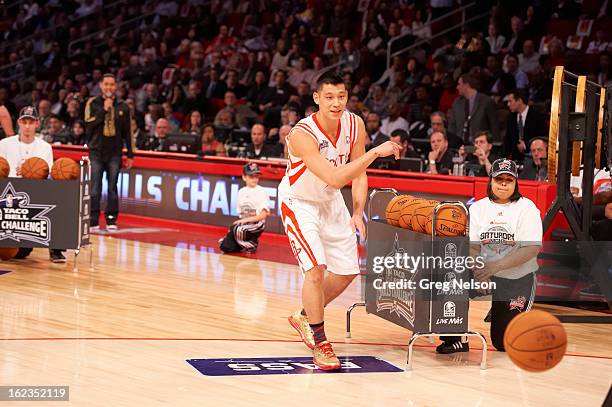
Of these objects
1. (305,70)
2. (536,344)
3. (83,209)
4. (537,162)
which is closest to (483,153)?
(537,162)

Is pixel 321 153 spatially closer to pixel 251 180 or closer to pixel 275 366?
pixel 275 366

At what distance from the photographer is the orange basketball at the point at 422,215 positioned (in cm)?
785

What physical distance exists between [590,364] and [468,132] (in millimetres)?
7904

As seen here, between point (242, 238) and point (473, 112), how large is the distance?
4.12m

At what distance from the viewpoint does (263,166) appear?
14.8m

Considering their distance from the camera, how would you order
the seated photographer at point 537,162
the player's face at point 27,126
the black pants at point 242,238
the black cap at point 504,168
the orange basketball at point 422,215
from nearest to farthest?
the orange basketball at point 422,215 < the black cap at point 504,168 < the player's face at point 27,126 < the seated photographer at point 537,162 < the black pants at point 242,238

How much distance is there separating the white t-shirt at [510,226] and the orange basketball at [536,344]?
2293mm

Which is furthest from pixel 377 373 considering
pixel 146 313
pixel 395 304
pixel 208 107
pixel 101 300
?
pixel 208 107

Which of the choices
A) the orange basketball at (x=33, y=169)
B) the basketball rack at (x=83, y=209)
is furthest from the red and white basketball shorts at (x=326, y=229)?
the orange basketball at (x=33, y=169)

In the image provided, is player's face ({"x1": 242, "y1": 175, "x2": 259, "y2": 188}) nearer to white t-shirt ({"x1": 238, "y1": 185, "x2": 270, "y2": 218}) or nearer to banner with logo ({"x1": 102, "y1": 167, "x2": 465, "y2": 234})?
white t-shirt ({"x1": 238, "y1": 185, "x2": 270, "y2": 218})

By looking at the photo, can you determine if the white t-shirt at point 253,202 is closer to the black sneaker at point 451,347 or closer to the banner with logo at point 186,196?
the banner with logo at point 186,196

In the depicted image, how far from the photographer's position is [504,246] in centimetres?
823

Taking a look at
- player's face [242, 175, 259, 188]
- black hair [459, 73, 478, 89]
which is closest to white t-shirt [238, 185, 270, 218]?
player's face [242, 175, 259, 188]

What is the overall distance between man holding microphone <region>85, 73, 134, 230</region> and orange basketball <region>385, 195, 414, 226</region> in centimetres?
707
